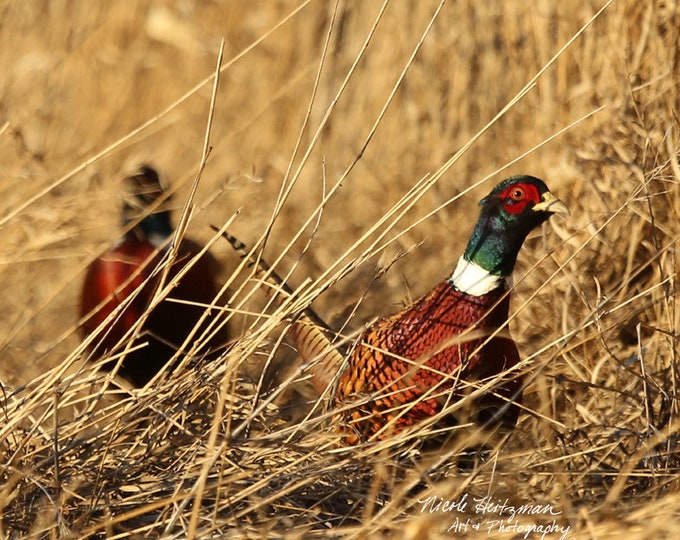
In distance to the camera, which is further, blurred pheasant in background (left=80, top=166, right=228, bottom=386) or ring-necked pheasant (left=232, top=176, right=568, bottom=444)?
blurred pheasant in background (left=80, top=166, right=228, bottom=386)

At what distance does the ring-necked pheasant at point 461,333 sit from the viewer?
90.8 inches

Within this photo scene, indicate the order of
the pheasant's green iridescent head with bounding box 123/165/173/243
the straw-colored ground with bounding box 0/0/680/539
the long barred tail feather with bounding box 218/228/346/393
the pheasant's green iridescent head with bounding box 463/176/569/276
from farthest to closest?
1. the pheasant's green iridescent head with bounding box 123/165/173/243
2. the long barred tail feather with bounding box 218/228/346/393
3. the pheasant's green iridescent head with bounding box 463/176/569/276
4. the straw-colored ground with bounding box 0/0/680/539

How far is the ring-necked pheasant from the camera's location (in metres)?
2.31

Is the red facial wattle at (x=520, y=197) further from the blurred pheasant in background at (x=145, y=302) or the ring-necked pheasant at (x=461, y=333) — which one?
the blurred pheasant in background at (x=145, y=302)

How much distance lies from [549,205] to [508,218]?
10cm

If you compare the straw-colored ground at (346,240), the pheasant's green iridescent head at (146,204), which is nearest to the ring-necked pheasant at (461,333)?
the straw-colored ground at (346,240)

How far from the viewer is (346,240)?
4668 mm

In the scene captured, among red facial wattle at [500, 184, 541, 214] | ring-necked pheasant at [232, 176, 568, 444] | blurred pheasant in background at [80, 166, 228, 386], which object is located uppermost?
blurred pheasant in background at [80, 166, 228, 386]

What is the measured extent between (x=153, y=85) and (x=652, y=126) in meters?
3.61

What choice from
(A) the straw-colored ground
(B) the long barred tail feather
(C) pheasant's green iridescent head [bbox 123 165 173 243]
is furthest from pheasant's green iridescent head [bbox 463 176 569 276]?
(C) pheasant's green iridescent head [bbox 123 165 173 243]

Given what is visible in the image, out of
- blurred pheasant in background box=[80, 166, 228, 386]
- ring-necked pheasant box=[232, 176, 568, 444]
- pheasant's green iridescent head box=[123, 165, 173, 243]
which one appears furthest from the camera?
pheasant's green iridescent head box=[123, 165, 173, 243]

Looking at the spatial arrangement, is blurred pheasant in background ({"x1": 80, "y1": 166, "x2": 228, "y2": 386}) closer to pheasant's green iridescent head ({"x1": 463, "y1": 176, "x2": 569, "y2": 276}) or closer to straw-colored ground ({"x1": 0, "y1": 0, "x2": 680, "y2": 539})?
straw-colored ground ({"x1": 0, "y1": 0, "x2": 680, "y2": 539})

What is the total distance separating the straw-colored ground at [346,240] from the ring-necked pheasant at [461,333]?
0.38ft

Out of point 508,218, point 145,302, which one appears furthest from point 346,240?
point 508,218
